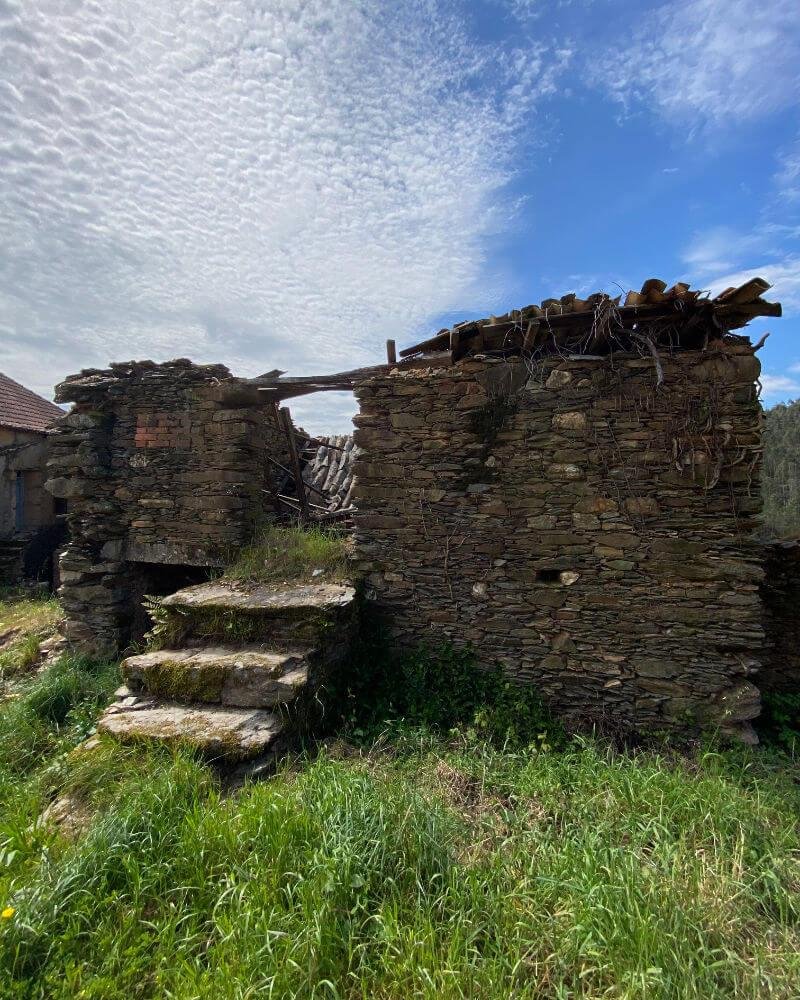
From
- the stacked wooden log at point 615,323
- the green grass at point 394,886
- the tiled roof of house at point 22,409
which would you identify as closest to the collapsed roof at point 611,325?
the stacked wooden log at point 615,323

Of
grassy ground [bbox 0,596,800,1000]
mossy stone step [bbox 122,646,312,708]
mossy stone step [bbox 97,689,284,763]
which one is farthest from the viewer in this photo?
mossy stone step [bbox 122,646,312,708]

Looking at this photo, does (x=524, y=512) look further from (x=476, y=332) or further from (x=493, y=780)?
(x=493, y=780)

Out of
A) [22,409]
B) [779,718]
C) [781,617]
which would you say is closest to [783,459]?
[781,617]

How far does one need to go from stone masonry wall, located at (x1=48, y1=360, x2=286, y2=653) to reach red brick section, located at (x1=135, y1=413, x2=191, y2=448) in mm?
14

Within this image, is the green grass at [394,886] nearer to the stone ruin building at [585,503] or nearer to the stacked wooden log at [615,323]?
the stone ruin building at [585,503]

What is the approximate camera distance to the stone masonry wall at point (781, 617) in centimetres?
557

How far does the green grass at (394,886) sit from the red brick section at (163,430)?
425 cm

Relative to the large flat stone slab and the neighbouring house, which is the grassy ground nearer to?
the large flat stone slab

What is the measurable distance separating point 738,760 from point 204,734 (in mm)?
4369

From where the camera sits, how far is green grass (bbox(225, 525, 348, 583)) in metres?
5.68

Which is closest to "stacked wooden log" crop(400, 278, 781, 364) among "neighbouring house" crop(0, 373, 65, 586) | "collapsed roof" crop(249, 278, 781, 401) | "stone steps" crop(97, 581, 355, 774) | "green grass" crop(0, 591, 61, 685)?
"collapsed roof" crop(249, 278, 781, 401)

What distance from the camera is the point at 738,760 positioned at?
424cm

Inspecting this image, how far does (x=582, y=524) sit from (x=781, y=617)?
2.82 metres

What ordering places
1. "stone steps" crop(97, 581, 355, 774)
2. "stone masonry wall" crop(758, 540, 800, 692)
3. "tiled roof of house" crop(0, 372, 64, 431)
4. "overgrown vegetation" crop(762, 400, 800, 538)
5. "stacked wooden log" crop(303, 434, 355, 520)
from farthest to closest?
"overgrown vegetation" crop(762, 400, 800, 538) → "tiled roof of house" crop(0, 372, 64, 431) → "stacked wooden log" crop(303, 434, 355, 520) → "stone masonry wall" crop(758, 540, 800, 692) → "stone steps" crop(97, 581, 355, 774)
